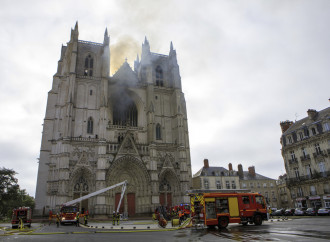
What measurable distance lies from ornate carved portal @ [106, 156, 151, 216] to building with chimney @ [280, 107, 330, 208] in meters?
19.5

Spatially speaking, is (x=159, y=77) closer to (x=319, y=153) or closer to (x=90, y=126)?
(x=90, y=126)

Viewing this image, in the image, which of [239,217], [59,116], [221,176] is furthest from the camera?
[221,176]

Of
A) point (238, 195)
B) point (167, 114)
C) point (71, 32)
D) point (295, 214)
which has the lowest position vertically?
point (295, 214)

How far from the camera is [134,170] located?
30734 millimetres

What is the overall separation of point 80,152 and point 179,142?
12.3 metres

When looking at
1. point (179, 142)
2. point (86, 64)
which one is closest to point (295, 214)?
point (179, 142)

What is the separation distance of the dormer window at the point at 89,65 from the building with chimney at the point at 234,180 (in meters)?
24.8

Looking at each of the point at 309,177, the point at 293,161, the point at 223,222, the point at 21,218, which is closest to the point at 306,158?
the point at 293,161

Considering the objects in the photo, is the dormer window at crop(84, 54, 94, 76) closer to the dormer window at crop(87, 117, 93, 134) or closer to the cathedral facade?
the cathedral facade

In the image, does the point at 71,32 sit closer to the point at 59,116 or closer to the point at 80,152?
the point at 59,116

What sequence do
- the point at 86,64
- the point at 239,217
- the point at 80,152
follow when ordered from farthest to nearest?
1. the point at 86,64
2. the point at 80,152
3. the point at 239,217

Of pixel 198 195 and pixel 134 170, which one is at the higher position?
pixel 134 170

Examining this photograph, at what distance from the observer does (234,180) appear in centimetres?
4603

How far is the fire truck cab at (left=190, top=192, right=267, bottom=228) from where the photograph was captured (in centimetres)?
1434
